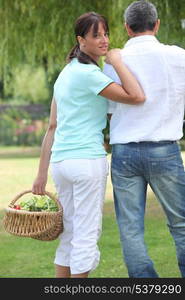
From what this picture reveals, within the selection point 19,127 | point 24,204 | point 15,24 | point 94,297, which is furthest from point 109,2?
point 19,127

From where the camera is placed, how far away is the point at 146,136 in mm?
4773

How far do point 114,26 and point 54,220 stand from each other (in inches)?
253

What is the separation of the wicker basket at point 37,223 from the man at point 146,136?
15.2 inches

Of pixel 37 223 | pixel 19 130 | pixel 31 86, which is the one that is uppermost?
pixel 37 223

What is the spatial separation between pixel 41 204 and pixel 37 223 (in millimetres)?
175

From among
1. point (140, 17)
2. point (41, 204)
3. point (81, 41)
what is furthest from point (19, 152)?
point (140, 17)

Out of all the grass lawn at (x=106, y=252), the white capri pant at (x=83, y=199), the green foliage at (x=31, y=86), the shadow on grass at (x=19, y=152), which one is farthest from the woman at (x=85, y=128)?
the green foliage at (x=31, y=86)

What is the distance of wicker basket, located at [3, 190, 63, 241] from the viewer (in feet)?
16.4

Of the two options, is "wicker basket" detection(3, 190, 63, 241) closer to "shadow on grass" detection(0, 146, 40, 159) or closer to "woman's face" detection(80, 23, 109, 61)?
"woman's face" detection(80, 23, 109, 61)

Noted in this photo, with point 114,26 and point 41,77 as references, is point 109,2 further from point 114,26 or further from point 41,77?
point 41,77

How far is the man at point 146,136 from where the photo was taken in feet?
15.7

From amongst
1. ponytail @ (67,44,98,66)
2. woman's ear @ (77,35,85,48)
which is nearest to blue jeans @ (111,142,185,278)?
ponytail @ (67,44,98,66)

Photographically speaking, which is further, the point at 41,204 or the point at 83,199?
the point at 41,204

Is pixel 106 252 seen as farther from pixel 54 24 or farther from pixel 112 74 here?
pixel 54 24
